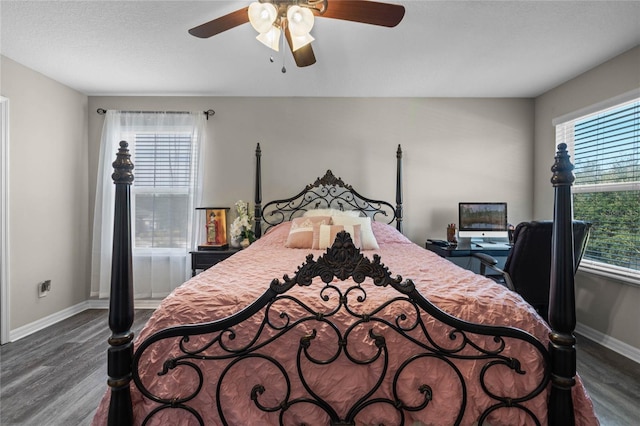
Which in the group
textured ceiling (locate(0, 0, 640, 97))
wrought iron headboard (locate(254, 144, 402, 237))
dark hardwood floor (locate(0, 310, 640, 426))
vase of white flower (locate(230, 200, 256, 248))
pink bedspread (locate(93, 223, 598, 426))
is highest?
textured ceiling (locate(0, 0, 640, 97))

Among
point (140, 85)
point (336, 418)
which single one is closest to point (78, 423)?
point (336, 418)

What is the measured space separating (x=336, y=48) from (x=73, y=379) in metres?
3.15

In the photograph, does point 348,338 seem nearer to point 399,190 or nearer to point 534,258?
point 534,258

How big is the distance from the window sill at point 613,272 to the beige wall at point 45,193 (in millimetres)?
5383

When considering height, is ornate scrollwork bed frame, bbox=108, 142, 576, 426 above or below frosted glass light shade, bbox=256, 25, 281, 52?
below

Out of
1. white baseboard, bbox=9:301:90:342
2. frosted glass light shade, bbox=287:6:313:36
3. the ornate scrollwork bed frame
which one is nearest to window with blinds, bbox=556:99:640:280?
the ornate scrollwork bed frame

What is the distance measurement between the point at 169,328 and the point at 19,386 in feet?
5.99

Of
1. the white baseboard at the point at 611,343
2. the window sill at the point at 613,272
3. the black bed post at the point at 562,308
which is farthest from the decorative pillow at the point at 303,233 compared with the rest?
the white baseboard at the point at 611,343

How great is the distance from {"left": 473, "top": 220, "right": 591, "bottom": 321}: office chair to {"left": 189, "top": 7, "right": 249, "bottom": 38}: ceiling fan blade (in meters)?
2.30

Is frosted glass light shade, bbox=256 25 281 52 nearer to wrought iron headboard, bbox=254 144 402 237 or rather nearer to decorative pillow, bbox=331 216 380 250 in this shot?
decorative pillow, bbox=331 216 380 250

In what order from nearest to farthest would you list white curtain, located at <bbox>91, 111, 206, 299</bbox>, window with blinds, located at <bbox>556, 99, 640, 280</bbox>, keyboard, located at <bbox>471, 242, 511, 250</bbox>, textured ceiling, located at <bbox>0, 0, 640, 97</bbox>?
textured ceiling, located at <bbox>0, 0, 640, 97</bbox> → window with blinds, located at <bbox>556, 99, 640, 280</bbox> → keyboard, located at <bbox>471, 242, 511, 250</bbox> → white curtain, located at <bbox>91, 111, 206, 299</bbox>

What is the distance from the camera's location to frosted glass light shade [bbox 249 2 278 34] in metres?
1.46

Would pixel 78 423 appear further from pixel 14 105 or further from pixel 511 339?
pixel 14 105

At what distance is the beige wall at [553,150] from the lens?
244 cm
